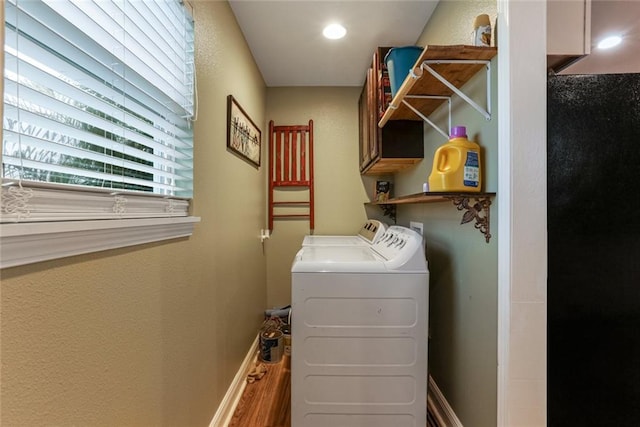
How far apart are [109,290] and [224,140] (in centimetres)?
107

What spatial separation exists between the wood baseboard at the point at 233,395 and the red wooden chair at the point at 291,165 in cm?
125

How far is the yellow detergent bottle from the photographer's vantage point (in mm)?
1104

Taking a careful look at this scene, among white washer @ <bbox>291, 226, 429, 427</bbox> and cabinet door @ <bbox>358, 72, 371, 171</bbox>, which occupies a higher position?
cabinet door @ <bbox>358, 72, 371, 171</bbox>

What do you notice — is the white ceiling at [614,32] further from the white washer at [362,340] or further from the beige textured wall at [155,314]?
the beige textured wall at [155,314]

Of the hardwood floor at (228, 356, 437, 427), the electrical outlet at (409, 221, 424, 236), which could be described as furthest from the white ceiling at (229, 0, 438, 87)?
the hardwood floor at (228, 356, 437, 427)

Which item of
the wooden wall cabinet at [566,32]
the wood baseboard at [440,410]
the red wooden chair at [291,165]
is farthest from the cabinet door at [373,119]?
the wood baseboard at [440,410]

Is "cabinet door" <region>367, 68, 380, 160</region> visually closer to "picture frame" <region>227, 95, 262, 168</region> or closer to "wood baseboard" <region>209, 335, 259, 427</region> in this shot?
"picture frame" <region>227, 95, 262, 168</region>

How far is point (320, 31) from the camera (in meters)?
1.99

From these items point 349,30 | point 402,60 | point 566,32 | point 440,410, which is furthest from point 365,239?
point 566,32

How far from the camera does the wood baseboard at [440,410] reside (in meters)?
1.43

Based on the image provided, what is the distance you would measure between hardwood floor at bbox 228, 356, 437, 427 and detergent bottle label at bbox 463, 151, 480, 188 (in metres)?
1.35

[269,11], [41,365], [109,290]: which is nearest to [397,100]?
[269,11]

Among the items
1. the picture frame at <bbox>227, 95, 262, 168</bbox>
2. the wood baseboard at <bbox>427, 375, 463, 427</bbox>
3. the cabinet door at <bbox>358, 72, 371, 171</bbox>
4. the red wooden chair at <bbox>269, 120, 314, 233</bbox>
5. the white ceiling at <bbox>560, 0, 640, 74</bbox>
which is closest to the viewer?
the white ceiling at <bbox>560, 0, 640, 74</bbox>

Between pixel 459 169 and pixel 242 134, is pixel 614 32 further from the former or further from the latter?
pixel 242 134
